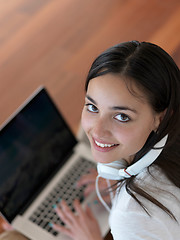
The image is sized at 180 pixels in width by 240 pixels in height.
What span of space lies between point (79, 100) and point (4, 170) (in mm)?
740

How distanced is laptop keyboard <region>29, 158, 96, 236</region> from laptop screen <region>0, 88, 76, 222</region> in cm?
5

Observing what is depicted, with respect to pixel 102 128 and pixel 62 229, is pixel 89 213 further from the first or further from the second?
pixel 102 128

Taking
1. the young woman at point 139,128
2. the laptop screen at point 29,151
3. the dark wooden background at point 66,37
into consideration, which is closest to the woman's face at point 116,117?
the young woman at point 139,128

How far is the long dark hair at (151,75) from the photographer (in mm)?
774

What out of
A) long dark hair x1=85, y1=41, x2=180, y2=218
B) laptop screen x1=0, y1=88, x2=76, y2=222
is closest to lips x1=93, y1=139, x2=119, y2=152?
long dark hair x1=85, y1=41, x2=180, y2=218

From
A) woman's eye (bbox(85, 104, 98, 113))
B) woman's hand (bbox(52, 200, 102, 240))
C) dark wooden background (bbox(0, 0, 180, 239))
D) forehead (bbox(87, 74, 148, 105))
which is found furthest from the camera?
dark wooden background (bbox(0, 0, 180, 239))

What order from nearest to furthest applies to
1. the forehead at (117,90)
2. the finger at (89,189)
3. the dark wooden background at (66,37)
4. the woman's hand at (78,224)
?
the forehead at (117,90) → the woman's hand at (78,224) → the finger at (89,189) → the dark wooden background at (66,37)

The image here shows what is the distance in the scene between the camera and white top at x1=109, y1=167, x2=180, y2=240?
0.87 m

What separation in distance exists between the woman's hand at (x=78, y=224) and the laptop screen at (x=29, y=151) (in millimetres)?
139

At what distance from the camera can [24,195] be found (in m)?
1.19

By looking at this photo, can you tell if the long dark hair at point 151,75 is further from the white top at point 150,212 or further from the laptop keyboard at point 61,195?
the laptop keyboard at point 61,195

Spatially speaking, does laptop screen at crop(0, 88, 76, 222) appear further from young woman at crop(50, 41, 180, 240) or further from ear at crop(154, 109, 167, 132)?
ear at crop(154, 109, 167, 132)

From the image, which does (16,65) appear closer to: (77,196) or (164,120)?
(77,196)

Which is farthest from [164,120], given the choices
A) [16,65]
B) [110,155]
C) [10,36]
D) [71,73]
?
[10,36]
